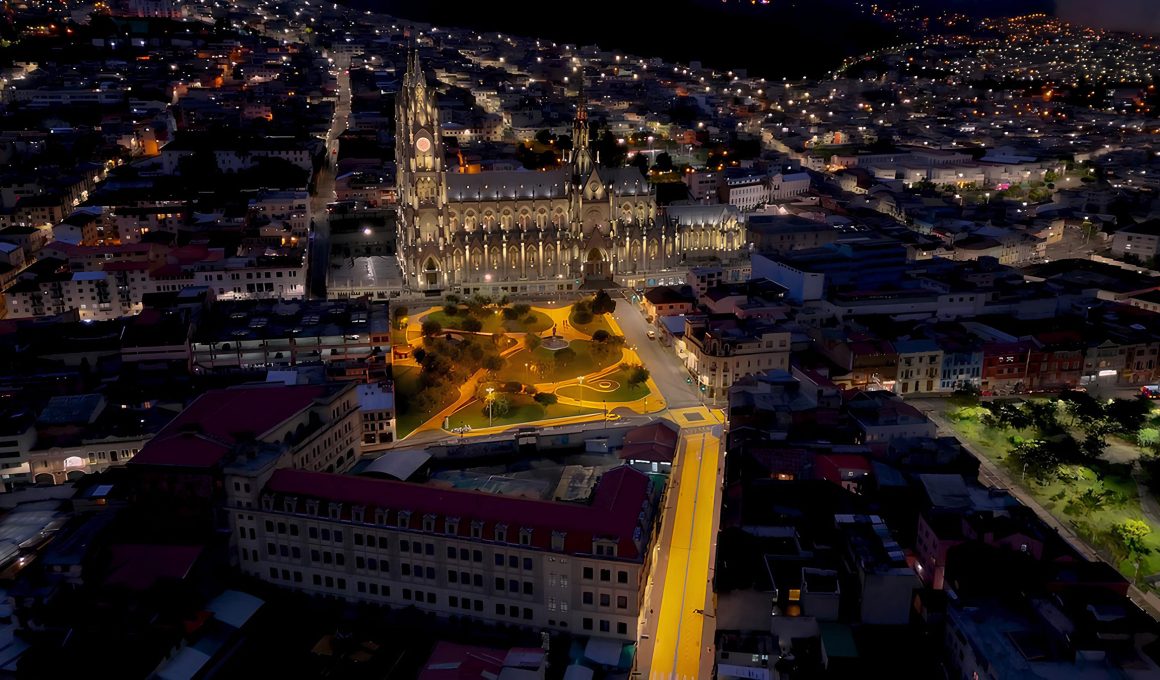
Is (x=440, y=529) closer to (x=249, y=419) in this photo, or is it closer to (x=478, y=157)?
(x=249, y=419)

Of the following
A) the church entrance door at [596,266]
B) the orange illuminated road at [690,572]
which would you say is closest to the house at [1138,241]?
the church entrance door at [596,266]

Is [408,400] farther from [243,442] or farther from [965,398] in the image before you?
[965,398]

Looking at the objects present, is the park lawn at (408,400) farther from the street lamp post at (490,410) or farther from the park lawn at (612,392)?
the park lawn at (612,392)

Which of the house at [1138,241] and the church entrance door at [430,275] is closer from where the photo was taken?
the church entrance door at [430,275]

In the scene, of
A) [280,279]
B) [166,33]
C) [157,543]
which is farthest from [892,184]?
[166,33]

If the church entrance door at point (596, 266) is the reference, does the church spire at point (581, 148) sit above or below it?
above

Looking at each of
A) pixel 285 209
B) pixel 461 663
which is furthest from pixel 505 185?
pixel 461 663

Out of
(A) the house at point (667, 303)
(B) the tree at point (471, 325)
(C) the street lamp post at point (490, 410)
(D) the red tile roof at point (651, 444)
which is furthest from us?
(A) the house at point (667, 303)
